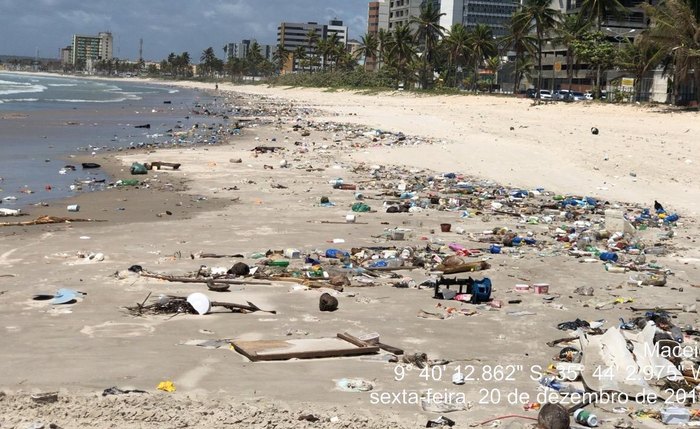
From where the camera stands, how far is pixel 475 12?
130000 mm

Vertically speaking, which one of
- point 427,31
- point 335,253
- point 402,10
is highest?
point 402,10

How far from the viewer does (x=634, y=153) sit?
877 inches

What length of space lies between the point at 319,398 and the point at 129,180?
13205 mm

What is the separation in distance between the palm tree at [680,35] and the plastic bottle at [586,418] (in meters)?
36.5

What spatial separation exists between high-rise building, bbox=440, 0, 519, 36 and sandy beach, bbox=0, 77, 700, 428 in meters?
110

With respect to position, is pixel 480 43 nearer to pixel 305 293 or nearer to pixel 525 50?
pixel 525 50

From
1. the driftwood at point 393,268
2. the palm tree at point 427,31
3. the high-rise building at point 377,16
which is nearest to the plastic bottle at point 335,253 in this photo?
the driftwood at point 393,268

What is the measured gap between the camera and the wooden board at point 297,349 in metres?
6.00

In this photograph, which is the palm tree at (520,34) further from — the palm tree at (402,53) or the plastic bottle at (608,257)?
the plastic bottle at (608,257)

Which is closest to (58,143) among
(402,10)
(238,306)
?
(238,306)

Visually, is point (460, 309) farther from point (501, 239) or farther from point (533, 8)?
point (533, 8)

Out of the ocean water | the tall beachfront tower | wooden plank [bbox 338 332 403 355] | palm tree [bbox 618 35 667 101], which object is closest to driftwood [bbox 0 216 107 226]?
the ocean water

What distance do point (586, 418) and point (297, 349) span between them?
217cm

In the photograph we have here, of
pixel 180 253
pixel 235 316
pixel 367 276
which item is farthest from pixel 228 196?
pixel 235 316
